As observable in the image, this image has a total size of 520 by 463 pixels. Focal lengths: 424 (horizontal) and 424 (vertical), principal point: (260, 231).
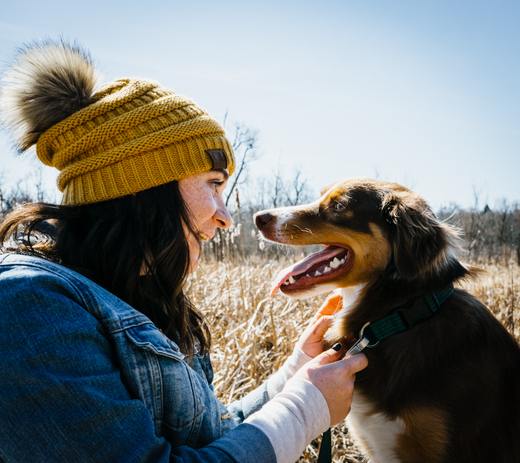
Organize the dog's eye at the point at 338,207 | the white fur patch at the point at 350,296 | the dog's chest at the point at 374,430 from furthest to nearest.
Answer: the dog's eye at the point at 338,207 → the white fur patch at the point at 350,296 → the dog's chest at the point at 374,430

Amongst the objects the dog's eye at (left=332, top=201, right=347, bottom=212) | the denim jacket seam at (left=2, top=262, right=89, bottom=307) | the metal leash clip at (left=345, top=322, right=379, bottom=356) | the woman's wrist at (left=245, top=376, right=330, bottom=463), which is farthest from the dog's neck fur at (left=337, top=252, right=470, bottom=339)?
the denim jacket seam at (left=2, top=262, right=89, bottom=307)

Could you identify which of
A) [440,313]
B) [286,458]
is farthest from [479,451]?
[286,458]

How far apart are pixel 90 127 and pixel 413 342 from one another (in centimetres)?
184

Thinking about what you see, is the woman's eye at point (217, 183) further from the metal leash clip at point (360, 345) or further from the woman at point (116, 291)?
the metal leash clip at point (360, 345)

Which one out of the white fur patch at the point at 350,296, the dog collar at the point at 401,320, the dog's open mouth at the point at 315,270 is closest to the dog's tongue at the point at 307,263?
the dog's open mouth at the point at 315,270

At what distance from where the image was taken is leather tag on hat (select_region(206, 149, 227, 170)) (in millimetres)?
1805

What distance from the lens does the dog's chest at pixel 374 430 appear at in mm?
2181

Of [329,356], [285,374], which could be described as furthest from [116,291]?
[285,374]

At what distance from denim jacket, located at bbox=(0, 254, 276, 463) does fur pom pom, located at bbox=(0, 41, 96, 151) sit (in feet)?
2.10

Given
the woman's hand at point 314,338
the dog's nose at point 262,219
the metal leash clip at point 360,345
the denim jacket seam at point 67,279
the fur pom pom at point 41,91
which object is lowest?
the woman's hand at point 314,338

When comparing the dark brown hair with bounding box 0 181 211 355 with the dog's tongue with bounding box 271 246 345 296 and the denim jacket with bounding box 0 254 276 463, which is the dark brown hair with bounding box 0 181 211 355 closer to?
the denim jacket with bounding box 0 254 276 463

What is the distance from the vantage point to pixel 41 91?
62.7 inches

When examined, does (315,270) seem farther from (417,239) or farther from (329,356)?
(329,356)

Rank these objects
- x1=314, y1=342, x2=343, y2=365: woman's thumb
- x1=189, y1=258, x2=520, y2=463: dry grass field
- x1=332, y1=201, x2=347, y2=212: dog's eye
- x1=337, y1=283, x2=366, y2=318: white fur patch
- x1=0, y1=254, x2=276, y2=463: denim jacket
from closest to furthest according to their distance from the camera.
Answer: x1=0, y1=254, x2=276, y2=463: denim jacket
x1=314, y1=342, x2=343, y2=365: woman's thumb
x1=337, y1=283, x2=366, y2=318: white fur patch
x1=332, y1=201, x2=347, y2=212: dog's eye
x1=189, y1=258, x2=520, y2=463: dry grass field
